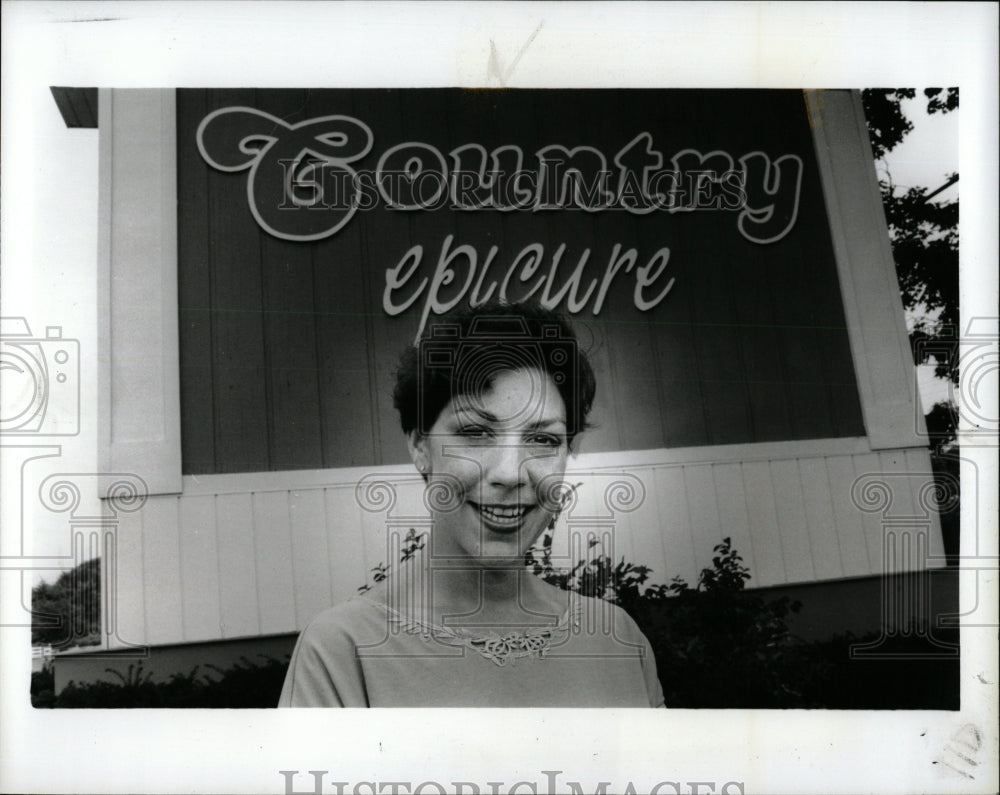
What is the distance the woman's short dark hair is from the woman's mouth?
33 cm

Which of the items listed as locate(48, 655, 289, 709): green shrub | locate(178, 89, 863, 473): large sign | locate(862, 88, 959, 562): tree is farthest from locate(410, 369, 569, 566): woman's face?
locate(862, 88, 959, 562): tree

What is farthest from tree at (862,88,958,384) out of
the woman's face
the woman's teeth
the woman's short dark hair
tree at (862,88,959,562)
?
the woman's teeth

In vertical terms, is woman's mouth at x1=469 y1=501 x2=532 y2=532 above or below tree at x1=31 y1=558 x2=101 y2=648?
above

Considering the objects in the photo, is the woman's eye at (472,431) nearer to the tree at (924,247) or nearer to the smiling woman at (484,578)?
the smiling woman at (484,578)

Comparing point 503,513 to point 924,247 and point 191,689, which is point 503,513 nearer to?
point 191,689

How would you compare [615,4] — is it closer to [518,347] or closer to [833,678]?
[518,347]

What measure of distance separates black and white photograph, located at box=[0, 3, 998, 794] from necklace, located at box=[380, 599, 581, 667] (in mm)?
12

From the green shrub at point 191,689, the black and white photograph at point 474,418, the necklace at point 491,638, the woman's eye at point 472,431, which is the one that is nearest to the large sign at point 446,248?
the black and white photograph at point 474,418

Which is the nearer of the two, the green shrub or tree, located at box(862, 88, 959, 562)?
the green shrub

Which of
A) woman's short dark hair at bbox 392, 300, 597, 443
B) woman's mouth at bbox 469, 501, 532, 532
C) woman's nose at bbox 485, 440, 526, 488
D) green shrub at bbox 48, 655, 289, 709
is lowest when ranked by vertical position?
green shrub at bbox 48, 655, 289, 709

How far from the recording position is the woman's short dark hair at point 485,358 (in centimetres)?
435

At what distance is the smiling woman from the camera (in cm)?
431

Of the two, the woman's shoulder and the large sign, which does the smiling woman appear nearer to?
the woman's shoulder

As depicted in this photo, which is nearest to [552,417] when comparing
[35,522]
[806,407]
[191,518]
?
[806,407]
